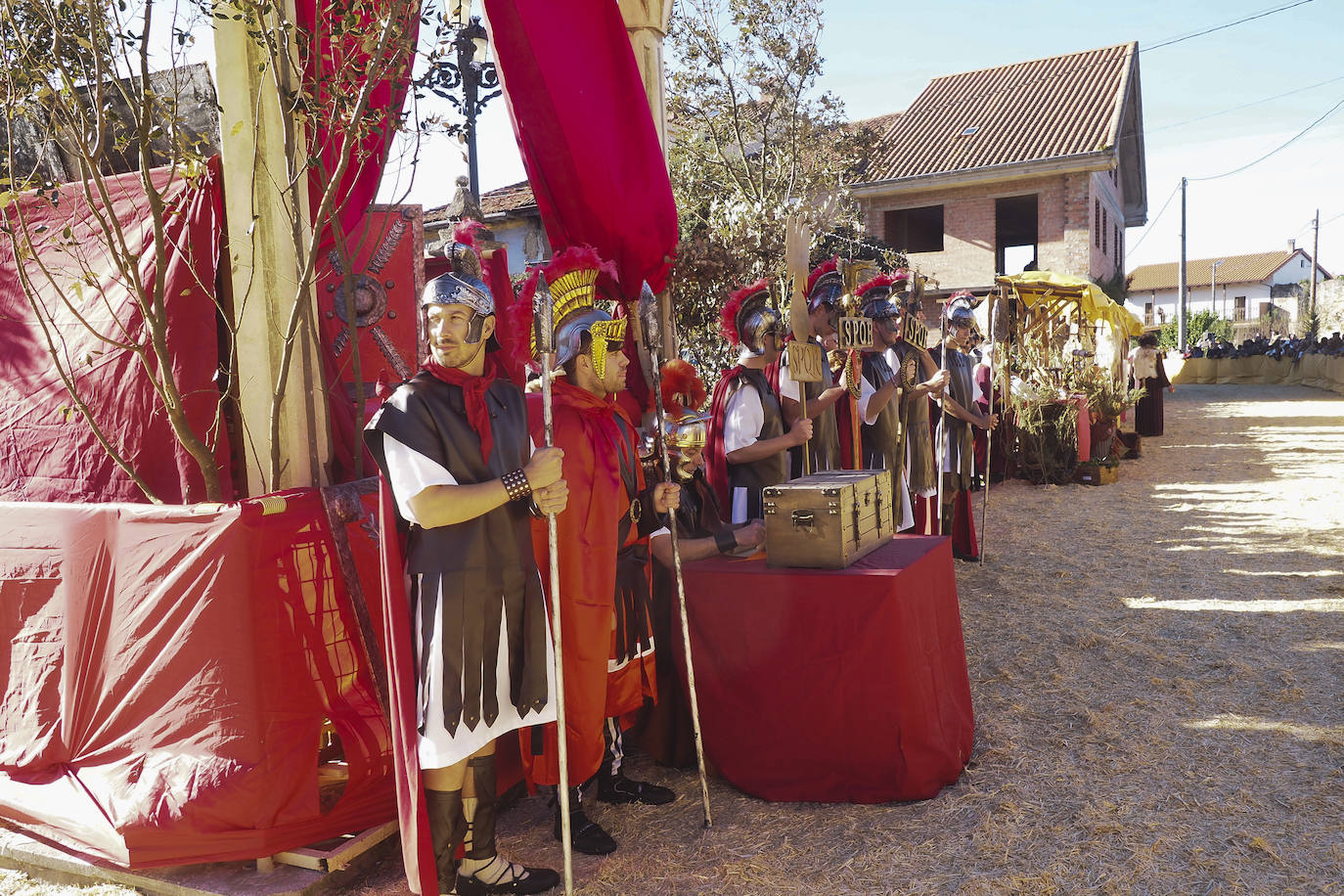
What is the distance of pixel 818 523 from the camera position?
129 inches

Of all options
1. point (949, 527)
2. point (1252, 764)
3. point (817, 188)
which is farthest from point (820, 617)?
point (817, 188)

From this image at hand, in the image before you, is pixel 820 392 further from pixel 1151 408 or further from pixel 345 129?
pixel 1151 408

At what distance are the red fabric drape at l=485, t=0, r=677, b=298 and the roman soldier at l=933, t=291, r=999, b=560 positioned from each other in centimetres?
266

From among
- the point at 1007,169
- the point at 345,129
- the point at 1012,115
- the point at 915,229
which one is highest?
the point at 1012,115

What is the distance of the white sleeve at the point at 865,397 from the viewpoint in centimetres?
549

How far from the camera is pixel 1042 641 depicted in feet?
17.0

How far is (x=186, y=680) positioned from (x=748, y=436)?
232 cm

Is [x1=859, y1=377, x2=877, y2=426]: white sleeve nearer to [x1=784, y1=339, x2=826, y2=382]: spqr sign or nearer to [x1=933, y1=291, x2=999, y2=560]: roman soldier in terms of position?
[x1=933, y1=291, x2=999, y2=560]: roman soldier

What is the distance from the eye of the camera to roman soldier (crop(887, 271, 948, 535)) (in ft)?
18.7

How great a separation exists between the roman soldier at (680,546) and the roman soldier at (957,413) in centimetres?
307

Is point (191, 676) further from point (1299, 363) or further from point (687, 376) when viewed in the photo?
point (1299, 363)

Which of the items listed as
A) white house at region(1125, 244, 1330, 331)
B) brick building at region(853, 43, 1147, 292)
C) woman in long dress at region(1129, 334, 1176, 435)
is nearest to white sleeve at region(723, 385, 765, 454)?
woman in long dress at region(1129, 334, 1176, 435)

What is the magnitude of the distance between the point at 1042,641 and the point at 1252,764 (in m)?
1.64

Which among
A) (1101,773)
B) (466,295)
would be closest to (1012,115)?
(1101,773)
